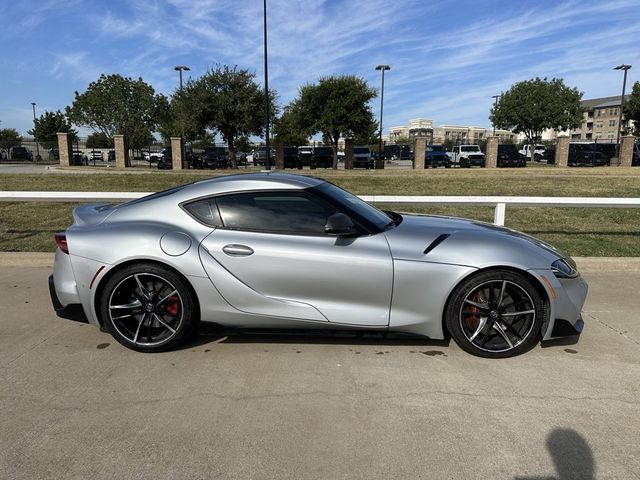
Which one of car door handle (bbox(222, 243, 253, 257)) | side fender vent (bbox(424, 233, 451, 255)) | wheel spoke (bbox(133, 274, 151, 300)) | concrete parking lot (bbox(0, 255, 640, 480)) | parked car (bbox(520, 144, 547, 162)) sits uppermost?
parked car (bbox(520, 144, 547, 162))

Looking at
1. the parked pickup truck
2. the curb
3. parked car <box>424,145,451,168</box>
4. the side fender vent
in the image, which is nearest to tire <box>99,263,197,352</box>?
the side fender vent

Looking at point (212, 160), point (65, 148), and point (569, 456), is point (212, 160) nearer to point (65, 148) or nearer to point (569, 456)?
point (65, 148)

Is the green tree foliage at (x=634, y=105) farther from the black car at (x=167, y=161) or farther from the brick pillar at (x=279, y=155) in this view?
the black car at (x=167, y=161)

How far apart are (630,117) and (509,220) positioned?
57.0 metres

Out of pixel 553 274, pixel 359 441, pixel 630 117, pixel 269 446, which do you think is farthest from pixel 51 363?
pixel 630 117

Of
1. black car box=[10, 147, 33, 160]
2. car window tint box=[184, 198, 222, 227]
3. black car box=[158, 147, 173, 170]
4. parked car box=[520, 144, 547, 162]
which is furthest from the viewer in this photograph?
parked car box=[520, 144, 547, 162]

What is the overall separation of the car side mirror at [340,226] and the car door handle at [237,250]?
63cm

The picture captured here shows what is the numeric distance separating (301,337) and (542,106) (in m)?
54.3

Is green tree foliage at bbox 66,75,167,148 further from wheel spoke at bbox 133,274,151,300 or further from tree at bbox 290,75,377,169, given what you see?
wheel spoke at bbox 133,274,151,300

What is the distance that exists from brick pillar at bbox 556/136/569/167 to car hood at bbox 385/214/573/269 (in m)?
40.4

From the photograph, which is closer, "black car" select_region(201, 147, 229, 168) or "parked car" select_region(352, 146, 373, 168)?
"black car" select_region(201, 147, 229, 168)

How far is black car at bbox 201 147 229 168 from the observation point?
38469 millimetres

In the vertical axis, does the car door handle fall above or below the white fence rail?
below

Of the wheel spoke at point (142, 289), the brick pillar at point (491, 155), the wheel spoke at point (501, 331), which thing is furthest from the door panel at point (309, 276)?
the brick pillar at point (491, 155)
